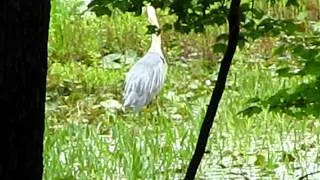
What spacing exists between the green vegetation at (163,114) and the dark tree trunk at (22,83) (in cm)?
88

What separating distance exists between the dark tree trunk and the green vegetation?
877mm

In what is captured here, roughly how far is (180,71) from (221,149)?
1.62m

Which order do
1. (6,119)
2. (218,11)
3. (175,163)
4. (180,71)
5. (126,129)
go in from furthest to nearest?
1. (180,71)
2. (126,129)
3. (175,163)
4. (218,11)
5. (6,119)

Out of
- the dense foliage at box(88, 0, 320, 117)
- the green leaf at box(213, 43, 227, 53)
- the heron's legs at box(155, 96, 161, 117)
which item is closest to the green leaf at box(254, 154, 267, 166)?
the heron's legs at box(155, 96, 161, 117)

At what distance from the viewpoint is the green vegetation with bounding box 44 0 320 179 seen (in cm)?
329

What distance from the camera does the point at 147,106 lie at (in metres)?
4.54

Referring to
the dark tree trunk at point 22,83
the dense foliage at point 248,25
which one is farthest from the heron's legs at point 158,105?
the dark tree trunk at point 22,83

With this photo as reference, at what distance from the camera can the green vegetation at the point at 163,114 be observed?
3.29 metres

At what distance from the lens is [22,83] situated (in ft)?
3.86

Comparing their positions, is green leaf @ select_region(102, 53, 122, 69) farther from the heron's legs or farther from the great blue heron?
the heron's legs

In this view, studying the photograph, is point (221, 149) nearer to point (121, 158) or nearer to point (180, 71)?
point (121, 158)

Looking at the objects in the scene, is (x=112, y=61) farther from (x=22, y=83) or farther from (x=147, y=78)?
(x=22, y=83)

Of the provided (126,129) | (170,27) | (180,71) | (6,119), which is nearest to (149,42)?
(180,71)

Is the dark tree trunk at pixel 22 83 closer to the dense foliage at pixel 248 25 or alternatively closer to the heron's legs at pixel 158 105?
the dense foliage at pixel 248 25
